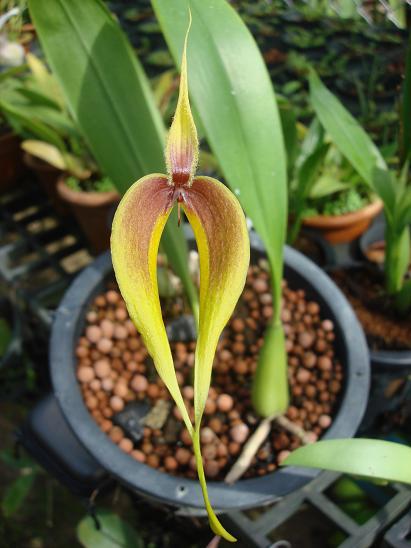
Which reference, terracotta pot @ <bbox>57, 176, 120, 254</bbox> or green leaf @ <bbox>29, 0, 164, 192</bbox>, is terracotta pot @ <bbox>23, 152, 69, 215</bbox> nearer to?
terracotta pot @ <bbox>57, 176, 120, 254</bbox>

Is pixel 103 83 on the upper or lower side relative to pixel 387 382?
upper

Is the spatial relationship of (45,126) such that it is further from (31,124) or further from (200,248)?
(200,248)

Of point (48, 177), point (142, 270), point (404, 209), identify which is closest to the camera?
point (142, 270)

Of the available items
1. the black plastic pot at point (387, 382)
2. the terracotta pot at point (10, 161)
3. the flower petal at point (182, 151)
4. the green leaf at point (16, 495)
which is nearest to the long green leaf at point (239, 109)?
the flower petal at point (182, 151)

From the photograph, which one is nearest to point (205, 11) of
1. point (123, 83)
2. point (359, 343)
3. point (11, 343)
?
point (123, 83)

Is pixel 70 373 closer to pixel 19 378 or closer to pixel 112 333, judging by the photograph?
pixel 112 333

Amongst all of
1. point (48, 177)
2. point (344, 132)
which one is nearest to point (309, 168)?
point (344, 132)

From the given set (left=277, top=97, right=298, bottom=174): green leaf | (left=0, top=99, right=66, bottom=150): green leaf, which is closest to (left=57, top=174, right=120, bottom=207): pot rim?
(left=0, top=99, right=66, bottom=150): green leaf
